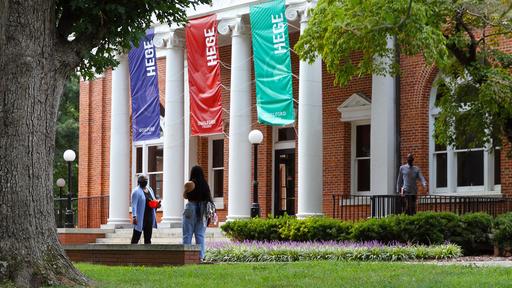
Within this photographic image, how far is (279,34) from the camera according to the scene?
2480 cm

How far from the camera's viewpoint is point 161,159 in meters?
33.5

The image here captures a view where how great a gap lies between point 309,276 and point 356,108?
14191 millimetres

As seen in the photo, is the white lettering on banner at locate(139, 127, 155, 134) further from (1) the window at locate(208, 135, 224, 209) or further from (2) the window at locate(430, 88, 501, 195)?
(2) the window at locate(430, 88, 501, 195)

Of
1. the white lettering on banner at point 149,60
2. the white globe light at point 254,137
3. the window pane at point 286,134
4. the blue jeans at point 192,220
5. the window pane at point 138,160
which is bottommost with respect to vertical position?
the blue jeans at point 192,220

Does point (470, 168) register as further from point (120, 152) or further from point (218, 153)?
point (120, 152)

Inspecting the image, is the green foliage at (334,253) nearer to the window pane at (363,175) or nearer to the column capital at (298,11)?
the column capital at (298,11)

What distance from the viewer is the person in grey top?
885 inches

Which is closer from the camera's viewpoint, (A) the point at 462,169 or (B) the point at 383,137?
(B) the point at 383,137

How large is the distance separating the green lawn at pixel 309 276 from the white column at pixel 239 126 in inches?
409

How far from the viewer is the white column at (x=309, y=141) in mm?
24484

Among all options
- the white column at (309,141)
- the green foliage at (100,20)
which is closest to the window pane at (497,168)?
the white column at (309,141)

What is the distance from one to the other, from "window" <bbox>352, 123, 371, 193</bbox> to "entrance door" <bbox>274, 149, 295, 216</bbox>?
8.89 feet

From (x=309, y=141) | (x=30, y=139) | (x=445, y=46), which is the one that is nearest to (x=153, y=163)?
(x=309, y=141)

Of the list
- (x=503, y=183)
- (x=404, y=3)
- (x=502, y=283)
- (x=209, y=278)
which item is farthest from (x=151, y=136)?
(x=502, y=283)
